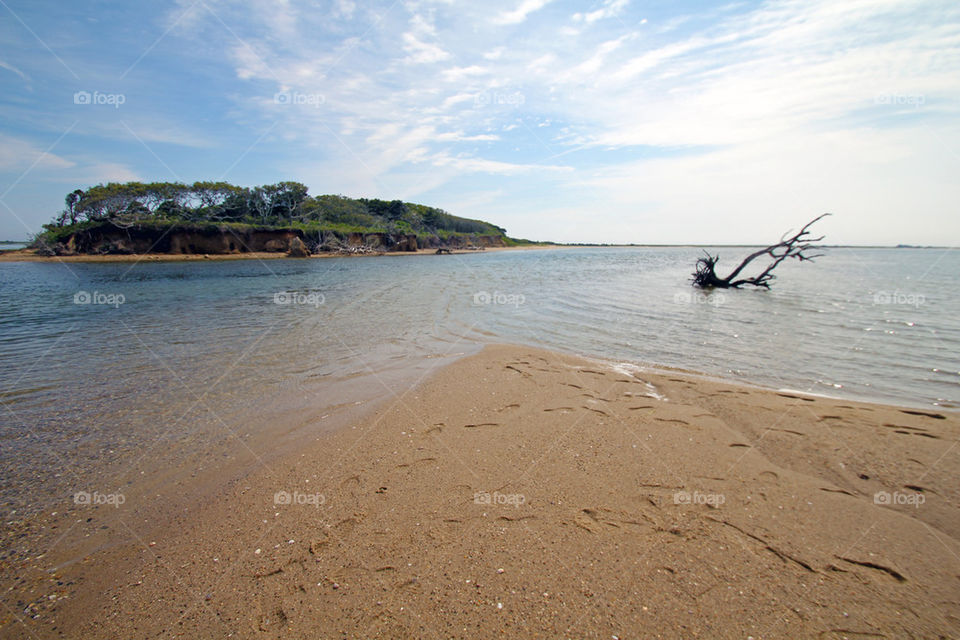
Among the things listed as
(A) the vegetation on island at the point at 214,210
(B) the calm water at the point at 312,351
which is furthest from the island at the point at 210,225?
(B) the calm water at the point at 312,351

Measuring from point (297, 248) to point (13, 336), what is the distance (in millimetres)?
51312

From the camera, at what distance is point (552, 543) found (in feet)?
9.98

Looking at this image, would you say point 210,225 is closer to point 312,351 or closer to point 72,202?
point 72,202

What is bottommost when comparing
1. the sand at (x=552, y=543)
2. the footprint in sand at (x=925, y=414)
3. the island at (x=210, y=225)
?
the sand at (x=552, y=543)

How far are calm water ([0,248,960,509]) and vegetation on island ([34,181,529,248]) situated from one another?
44.6 m

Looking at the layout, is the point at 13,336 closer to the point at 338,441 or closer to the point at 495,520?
the point at 338,441

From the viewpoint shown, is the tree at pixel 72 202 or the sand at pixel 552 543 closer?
the sand at pixel 552 543

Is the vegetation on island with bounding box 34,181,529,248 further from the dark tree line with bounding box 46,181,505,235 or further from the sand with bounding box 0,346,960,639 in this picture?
the sand with bounding box 0,346,960,639

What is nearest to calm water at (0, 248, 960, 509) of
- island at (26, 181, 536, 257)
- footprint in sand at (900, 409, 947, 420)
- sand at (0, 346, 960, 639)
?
A: footprint in sand at (900, 409, 947, 420)

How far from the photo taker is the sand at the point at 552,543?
2432 millimetres

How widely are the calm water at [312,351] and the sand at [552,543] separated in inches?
64.9

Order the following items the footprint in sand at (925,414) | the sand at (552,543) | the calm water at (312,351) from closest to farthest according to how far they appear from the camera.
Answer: the sand at (552,543) → the calm water at (312,351) → the footprint in sand at (925,414)

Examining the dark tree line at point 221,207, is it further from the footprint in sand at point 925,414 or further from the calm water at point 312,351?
the footprint in sand at point 925,414

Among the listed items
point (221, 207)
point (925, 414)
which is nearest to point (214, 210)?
point (221, 207)
